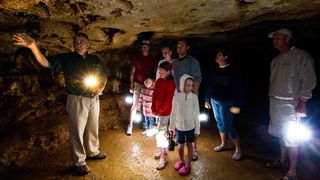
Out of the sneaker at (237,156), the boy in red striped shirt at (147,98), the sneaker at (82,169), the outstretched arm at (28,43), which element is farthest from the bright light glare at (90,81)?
the sneaker at (237,156)

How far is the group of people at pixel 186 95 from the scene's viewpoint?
3.78 m

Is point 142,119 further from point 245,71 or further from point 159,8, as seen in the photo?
point 245,71

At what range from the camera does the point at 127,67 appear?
319 inches

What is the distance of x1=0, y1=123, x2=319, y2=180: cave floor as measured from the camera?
13.4 ft

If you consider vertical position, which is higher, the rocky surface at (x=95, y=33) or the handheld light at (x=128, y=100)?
the rocky surface at (x=95, y=33)

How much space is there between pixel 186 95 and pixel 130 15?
1684 mm

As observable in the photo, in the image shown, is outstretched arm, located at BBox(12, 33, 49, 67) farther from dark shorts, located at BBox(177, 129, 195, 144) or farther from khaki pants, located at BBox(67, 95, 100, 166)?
dark shorts, located at BBox(177, 129, 195, 144)

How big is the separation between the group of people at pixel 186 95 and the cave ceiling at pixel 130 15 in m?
0.49

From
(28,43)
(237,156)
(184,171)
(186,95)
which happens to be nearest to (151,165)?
(184,171)

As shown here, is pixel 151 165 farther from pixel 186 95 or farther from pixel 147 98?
pixel 147 98

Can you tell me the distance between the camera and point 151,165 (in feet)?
14.7

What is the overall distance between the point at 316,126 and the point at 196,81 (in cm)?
372

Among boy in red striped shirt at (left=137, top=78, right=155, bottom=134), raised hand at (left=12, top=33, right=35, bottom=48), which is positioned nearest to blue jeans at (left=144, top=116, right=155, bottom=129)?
boy in red striped shirt at (left=137, top=78, right=155, bottom=134)

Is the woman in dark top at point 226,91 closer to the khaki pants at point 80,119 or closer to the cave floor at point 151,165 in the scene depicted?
the cave floor at point 151,165
